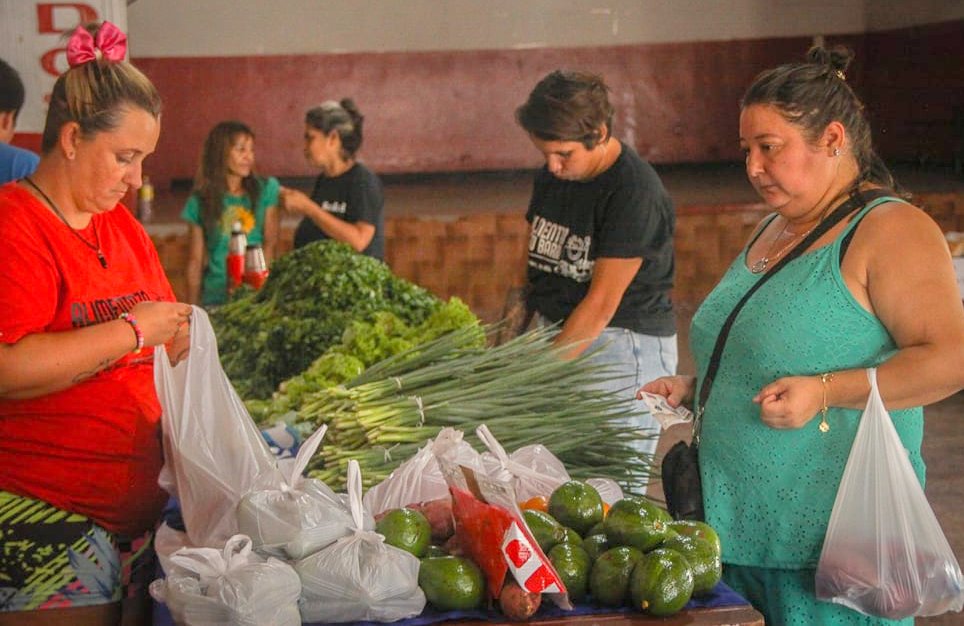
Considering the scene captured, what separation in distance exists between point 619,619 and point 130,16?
10.2m

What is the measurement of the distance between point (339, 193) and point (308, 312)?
5.00 feet

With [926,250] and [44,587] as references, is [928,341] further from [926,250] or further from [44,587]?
[44,587]

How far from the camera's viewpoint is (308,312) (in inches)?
146

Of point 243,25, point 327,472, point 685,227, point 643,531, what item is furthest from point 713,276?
point 643,531

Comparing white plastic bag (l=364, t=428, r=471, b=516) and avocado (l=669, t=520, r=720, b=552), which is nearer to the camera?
avocado (l=669, t=520, r=720, b=552)

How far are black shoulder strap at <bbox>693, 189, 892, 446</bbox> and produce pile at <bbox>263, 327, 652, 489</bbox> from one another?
54 cm

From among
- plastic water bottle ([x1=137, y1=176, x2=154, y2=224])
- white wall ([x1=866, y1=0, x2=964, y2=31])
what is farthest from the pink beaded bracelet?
white wall ([x1=866, y1=0, x2=964, y2=31])

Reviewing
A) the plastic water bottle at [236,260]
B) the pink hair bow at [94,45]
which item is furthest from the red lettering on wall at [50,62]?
the pink hair bow at [94,45]

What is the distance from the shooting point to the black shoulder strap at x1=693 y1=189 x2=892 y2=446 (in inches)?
88.0

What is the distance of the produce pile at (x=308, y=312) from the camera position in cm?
359

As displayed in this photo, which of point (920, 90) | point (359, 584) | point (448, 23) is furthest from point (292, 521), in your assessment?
point (920, 90)

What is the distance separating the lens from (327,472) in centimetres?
279

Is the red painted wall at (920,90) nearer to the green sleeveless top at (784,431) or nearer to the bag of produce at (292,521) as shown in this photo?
the green sleeveless top at (784,431)

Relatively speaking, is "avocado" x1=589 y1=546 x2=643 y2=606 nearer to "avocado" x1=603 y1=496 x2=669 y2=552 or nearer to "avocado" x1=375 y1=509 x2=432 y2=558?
"avocado" x1=603 y1=496 x2=669 y2=552
